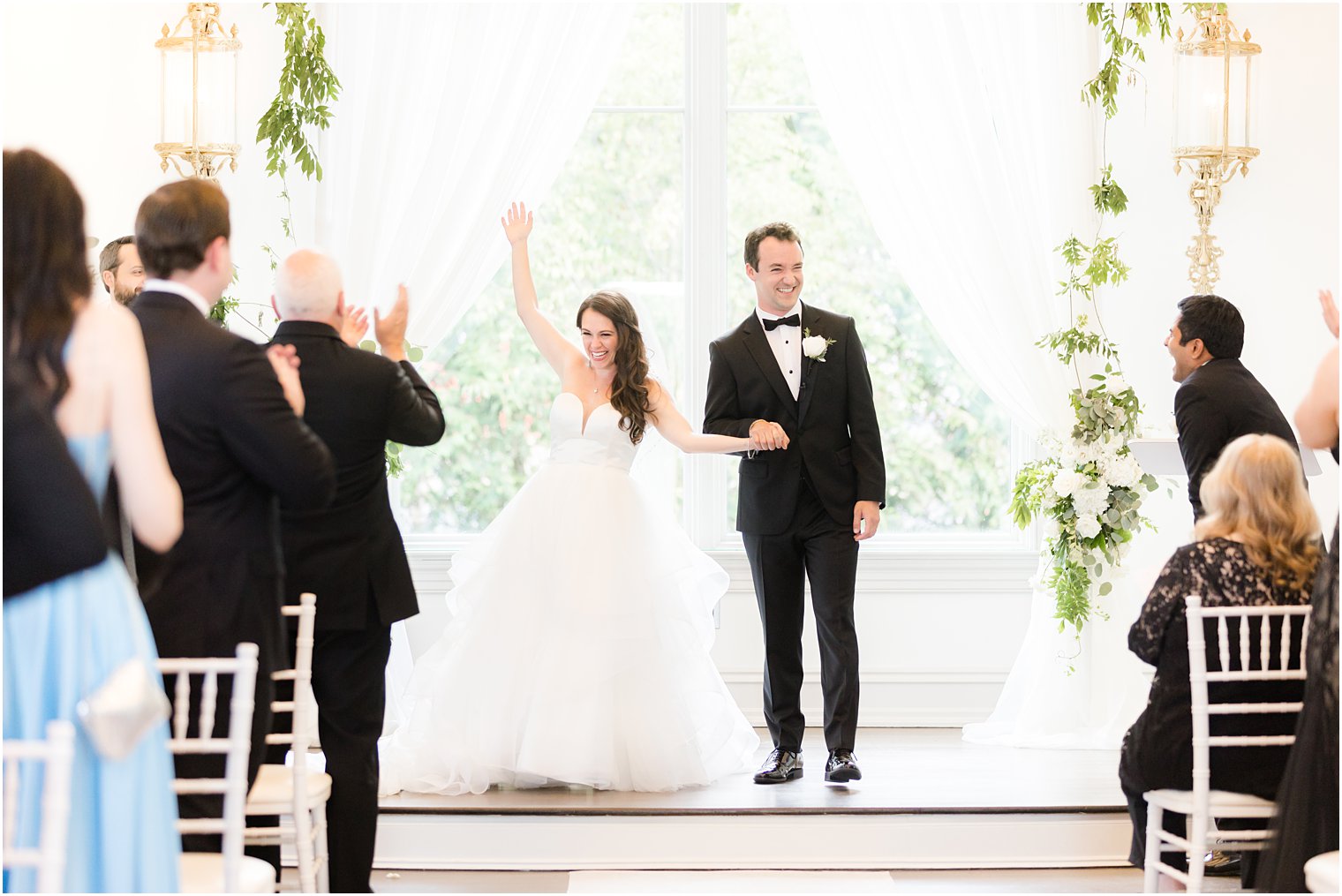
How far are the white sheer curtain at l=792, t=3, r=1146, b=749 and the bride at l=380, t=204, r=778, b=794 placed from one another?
160 centimetres

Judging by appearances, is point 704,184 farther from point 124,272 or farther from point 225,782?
point 225,782

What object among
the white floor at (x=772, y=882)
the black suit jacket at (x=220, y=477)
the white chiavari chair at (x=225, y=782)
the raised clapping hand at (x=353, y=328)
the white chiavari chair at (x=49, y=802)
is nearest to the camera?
the white chiavari chair at (x=49, y=802)

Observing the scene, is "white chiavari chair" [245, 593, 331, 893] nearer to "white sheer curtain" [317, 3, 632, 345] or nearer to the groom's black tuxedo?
the groom's black tuxedo

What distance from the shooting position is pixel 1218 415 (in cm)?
386

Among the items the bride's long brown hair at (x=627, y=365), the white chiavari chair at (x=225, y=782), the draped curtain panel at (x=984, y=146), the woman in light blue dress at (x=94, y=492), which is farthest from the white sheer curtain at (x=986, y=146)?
the woman in light blue dress at (x=94, y=492)

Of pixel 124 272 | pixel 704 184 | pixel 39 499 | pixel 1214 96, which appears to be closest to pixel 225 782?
pixel 39 499

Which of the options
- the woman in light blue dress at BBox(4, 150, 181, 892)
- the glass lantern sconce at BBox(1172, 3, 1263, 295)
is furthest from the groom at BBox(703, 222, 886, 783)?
the woman in light blue dress at BBox(4, 150, 181, 892)

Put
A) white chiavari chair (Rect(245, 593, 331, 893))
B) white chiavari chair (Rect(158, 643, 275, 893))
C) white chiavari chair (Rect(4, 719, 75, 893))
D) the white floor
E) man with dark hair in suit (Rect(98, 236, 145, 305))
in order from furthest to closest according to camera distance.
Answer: man with dark hair in suit (Rect(98, 236, 145, 305)) → the white floor → white chiavari chair (Rect(245, 593, 331, 893)) → white chiavari chair (Rect(158, 643, 275, 893)) → white chiavari chair (Rect(4, 719, 75, 893))

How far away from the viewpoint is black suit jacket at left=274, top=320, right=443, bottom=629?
2994mm

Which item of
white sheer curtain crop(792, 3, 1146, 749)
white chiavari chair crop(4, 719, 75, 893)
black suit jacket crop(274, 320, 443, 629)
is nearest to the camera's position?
white chiavari chair crop(4, 719, 75, 893)

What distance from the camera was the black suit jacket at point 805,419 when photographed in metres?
4.19

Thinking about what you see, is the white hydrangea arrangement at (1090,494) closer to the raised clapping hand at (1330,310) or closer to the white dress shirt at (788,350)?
the white dress shirt at (788,350)

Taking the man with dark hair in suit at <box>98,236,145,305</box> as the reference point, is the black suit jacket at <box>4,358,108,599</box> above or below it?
below

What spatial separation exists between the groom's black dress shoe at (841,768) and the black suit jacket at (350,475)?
170cm
